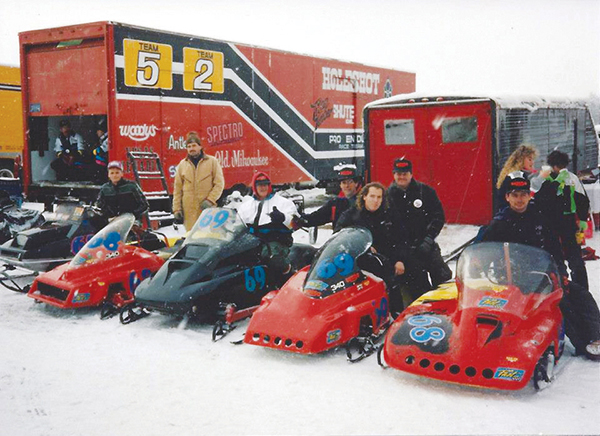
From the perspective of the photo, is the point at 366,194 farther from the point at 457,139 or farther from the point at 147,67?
the point at 147,67

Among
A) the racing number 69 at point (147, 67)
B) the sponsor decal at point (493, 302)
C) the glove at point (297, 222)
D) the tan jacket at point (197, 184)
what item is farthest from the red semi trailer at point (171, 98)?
the sponsor decal at point (493, 302)

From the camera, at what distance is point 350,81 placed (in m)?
15.9

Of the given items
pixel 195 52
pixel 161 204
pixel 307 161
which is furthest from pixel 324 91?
pixel 161 204

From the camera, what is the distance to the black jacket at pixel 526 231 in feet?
16.0

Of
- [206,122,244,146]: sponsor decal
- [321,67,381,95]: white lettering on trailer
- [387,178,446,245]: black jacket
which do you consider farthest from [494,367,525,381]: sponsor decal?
[321,67,381,95]: white lettering on trailer

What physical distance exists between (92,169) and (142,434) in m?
8.77

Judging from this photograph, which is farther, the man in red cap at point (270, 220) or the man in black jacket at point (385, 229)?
the man in red cap at point (270, 220)

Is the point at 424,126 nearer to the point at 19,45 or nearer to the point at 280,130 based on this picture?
the point at 280,130

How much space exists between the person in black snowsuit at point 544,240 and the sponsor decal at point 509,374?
1.13 m

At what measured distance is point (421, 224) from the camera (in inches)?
256

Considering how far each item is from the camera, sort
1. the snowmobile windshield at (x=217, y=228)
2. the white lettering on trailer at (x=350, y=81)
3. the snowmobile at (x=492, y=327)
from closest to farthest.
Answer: the snowmobile at (x=492, y=327) → the snowmobile windshield at (x=217, y=228) → the white lettering on trailer at (x=350, y=81)

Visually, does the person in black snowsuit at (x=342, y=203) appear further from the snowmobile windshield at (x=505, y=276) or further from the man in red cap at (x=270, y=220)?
the snowmobile windshield at (x=505, y=276)

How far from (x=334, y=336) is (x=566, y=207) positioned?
2.54 m

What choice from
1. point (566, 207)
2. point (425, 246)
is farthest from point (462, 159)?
point (425, 246)
